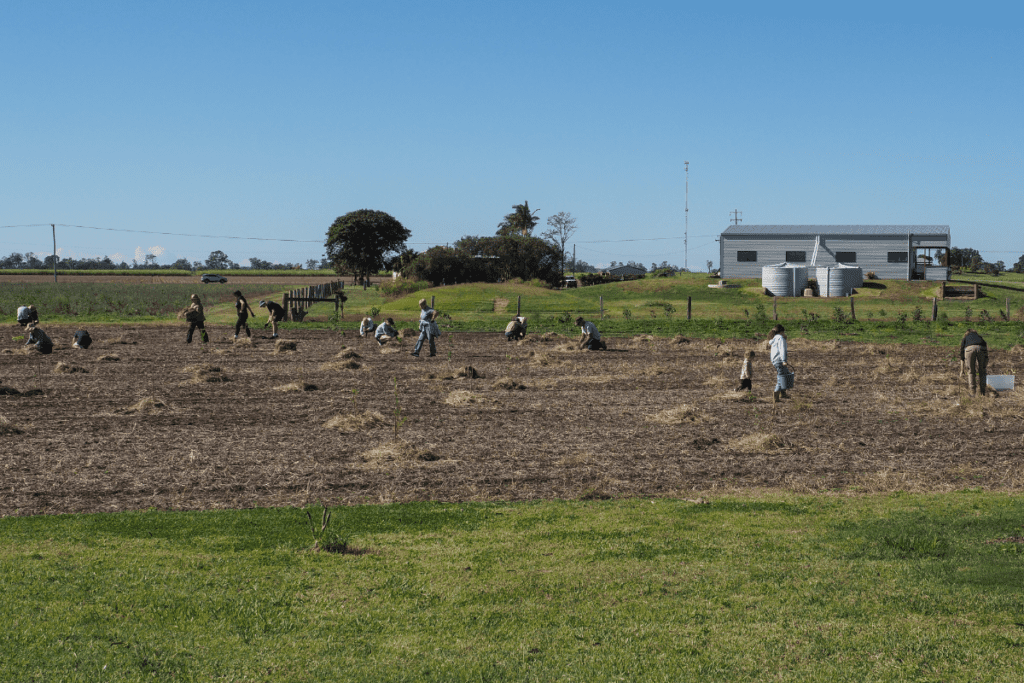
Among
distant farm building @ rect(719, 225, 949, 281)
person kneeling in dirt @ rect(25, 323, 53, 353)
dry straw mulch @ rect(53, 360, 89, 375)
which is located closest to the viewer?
dry straw mulch @ rect(53, 360, 89, 375)

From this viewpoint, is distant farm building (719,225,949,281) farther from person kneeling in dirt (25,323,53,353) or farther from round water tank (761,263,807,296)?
person kneeling in dirt (25,323,53,353)

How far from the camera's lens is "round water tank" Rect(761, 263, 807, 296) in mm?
66125

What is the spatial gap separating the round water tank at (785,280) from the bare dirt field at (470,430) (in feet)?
127

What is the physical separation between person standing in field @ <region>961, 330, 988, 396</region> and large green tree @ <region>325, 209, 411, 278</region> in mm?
106103

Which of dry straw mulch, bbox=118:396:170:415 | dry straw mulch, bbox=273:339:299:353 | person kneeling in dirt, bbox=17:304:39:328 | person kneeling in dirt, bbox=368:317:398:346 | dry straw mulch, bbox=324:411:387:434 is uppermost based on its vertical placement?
person kneeling in dirt, bbox=17:304:39:328

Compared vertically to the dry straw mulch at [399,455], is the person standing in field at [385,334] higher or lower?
higher

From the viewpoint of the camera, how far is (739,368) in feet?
85.8

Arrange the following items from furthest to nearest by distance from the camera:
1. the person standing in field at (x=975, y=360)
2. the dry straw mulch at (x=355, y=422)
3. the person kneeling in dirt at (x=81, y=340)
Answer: the person kneeling in dirt at (x=81, y=340) < the person standing in field at (x=975, y=360) < the dry straw mulch at (x=355, y=422)

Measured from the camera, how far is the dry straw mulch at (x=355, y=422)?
16188 mm

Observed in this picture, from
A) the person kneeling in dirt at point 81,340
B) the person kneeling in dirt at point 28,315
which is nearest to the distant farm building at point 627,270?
the person kneeling in dirt at point 28,315

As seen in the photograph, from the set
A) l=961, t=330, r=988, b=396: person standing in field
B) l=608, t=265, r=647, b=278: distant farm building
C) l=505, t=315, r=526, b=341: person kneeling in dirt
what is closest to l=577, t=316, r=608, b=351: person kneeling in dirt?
l=505, t=315, r=526, b=341: person kneeling in dirt

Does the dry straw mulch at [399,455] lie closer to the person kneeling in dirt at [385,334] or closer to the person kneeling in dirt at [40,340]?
the person kneeling in dirt at [385,334]

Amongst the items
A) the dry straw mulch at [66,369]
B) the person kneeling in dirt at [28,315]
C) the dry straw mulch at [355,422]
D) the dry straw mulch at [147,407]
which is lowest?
the dry straw mulch at [355,422]

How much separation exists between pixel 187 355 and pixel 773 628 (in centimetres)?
2548
